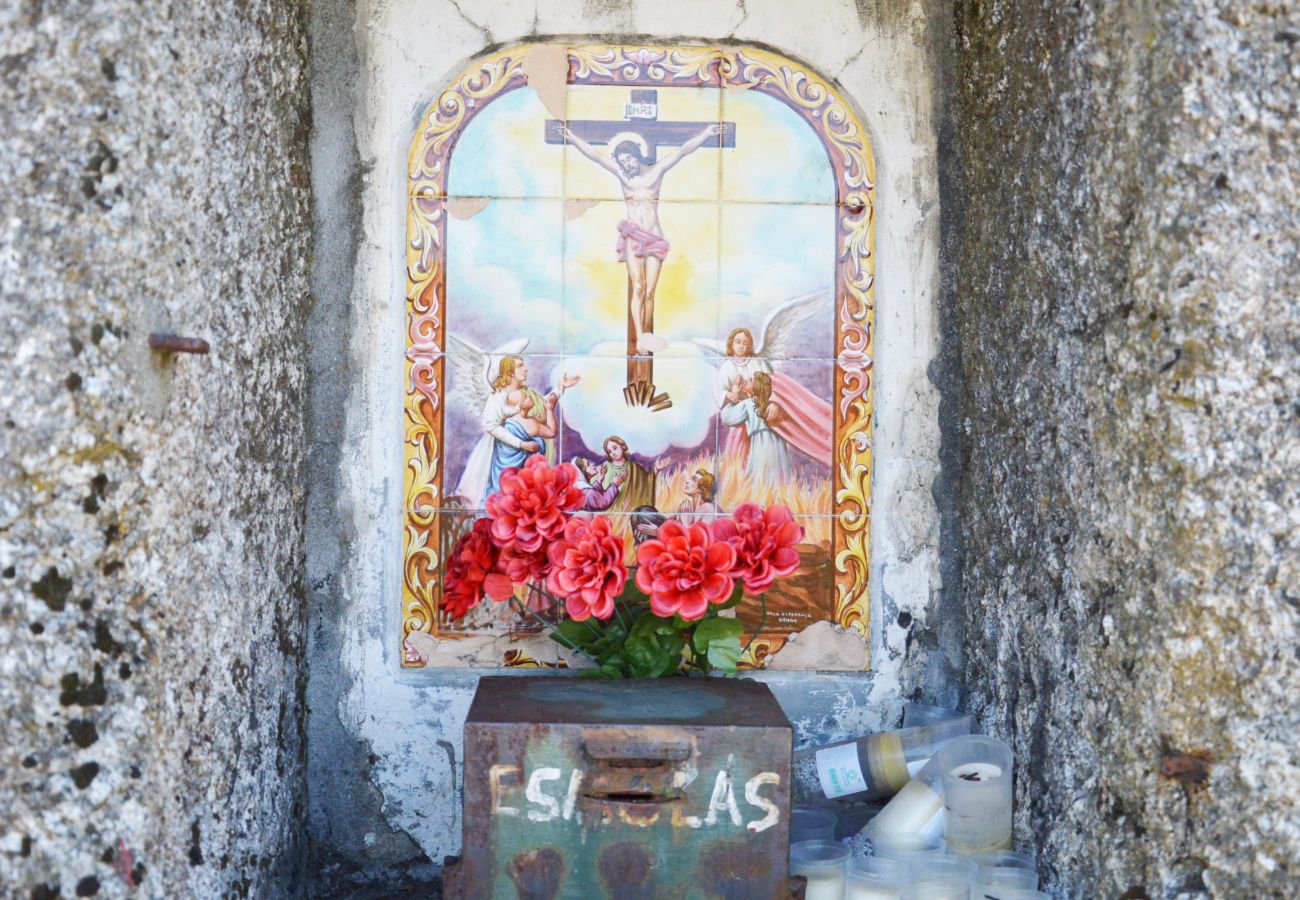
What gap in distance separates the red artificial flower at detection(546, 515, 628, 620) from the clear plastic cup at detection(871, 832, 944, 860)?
0.68 metres

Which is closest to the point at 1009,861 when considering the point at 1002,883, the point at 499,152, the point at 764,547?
the point at 1002,883

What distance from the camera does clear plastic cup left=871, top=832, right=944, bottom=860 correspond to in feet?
7.59

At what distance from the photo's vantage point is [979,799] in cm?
232

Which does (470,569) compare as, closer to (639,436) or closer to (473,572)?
(473,572)

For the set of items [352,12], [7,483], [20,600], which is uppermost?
[352,12]

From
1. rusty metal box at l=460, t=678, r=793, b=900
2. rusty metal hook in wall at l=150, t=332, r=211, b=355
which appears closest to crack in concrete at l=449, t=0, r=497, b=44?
rusty metal hook in wall at l=150, t=332, r=211, b=355

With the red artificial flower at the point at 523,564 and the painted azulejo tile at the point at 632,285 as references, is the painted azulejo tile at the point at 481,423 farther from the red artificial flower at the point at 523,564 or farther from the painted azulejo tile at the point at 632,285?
the red artificial flower at the point at 523,564

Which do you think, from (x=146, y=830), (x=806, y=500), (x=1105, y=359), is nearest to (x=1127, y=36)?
(x=1105, y=359)

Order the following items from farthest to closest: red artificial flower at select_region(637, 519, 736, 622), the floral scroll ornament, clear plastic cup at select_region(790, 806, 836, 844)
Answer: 1. the floral scroll ornament
2. clear plastic cup at select_region(790, 806, 836, 844)
3. red artificial flower at select_region(637, 519, 736, 622)

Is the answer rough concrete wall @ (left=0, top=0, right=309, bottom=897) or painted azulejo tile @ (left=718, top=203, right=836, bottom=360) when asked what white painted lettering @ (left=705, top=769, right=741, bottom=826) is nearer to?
rough concrete wall @ (left=0, top=0, right=309, bottom=897)

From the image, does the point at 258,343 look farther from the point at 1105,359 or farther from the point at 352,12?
the point at 1105,359

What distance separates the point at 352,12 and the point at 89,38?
42.1 inches

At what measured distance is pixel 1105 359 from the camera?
202 centimetres

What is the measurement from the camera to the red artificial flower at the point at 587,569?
88.6 inches
